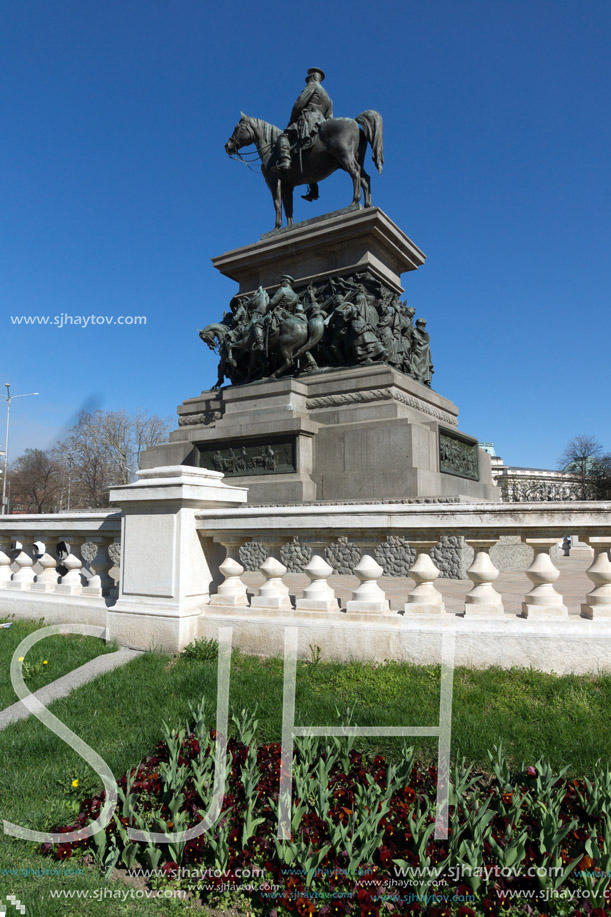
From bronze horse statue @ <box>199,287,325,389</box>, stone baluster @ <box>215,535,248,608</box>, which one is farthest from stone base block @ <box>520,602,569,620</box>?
bronze horse statue @ <box>199,287,325,389</box>

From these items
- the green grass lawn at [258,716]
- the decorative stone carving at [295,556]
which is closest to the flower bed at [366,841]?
the green grass lawn at [258,716]

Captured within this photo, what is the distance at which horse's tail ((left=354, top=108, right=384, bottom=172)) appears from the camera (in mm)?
18250

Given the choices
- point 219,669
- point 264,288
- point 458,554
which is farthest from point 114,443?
point 219,669

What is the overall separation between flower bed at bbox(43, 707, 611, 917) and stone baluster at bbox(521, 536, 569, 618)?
1.60 metres

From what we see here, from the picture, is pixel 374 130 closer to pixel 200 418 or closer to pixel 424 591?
pixel 200 418

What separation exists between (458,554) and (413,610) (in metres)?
5.73

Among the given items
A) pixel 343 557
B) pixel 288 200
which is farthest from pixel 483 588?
pixel 288 200

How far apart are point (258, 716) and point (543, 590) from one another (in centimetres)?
238

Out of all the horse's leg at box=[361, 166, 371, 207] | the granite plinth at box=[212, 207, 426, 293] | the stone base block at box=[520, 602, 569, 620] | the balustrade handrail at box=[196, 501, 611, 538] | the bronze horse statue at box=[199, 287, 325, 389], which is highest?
the horse's leg at box=[361, 166, 371, 207]

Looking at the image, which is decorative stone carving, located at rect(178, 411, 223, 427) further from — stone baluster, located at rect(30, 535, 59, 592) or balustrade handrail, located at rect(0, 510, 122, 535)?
stone baluster, located at rect(30, 535, 59, 592)

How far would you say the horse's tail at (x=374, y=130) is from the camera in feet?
59.9

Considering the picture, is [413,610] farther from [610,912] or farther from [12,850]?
[12,850]

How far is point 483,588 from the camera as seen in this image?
4.93 metres

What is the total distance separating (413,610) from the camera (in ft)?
16.6
